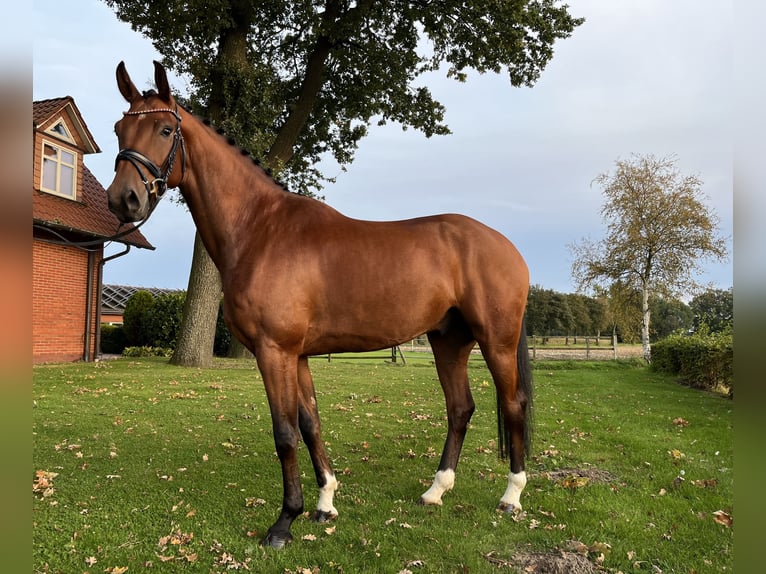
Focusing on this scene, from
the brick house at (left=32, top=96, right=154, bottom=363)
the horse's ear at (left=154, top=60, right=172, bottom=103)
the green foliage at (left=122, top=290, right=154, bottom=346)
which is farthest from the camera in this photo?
the green foliage at (left=122, top=290, right=154, bottom=346)

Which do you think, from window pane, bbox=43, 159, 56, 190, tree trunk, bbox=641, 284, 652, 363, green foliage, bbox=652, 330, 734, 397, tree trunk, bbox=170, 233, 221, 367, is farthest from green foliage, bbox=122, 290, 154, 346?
tree trunk, bbox=641, 284, 652, 363

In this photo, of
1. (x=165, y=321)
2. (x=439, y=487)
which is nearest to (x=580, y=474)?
(x=439, y=487)

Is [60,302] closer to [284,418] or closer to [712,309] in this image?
[284,418]

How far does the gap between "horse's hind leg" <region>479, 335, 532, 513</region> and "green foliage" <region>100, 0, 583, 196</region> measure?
987cm

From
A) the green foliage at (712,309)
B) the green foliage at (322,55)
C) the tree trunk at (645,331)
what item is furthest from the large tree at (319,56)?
the tree trunk at (645,331)

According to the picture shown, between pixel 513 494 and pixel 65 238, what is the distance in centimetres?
1416

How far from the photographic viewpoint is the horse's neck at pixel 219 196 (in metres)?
Result: 3.47

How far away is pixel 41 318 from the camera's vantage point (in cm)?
1293

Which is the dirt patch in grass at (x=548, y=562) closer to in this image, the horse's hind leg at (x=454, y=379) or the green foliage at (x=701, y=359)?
the horse's hind leg at (x=454, y=379)

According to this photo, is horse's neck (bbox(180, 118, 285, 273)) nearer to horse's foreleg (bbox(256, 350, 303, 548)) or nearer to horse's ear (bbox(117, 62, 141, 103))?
horse's ear (bbox(117, 62, 141, 103))

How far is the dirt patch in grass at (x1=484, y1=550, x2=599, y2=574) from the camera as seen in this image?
2.90 meters

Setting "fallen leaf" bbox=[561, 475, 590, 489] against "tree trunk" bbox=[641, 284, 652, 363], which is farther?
"tree trunk" bbox=[641, 284, 652, 363]

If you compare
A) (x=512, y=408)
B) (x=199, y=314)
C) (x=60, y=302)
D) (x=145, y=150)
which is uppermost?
(x=145, y=150)

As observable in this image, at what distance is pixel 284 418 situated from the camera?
130 inches
